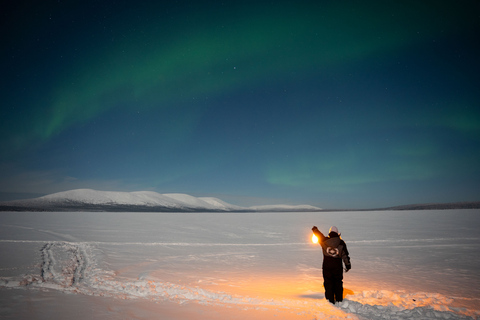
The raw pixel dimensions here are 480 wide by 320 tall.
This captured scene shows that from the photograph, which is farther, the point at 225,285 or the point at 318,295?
the point at 225,285

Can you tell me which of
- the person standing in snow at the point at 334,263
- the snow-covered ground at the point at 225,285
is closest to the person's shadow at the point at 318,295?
the snow-covered ground at the point at 225,285

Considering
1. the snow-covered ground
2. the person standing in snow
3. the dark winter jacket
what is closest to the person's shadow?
the snow-covered ground

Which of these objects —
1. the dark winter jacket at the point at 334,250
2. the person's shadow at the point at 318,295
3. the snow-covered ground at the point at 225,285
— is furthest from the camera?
the person's shadow at the point at 318,295

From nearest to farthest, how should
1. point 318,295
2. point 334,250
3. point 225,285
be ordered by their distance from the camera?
point 334,250 < point 318,295 < point 225,285

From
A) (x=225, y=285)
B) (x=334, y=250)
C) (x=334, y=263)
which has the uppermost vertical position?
(x=334, y=250)

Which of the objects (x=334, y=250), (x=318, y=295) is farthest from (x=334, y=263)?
(x=318, y=295)

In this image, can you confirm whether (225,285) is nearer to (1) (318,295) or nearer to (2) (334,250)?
(1) (318,295)

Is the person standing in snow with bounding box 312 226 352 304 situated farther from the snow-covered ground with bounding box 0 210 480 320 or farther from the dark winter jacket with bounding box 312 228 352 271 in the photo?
the snow-covered ground with bounding box 0 210 480 320

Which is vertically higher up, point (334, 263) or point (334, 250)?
point (334, 250)

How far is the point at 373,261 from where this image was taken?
11.9 meters

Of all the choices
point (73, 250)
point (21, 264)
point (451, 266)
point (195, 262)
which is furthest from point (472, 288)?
point (73, 250)

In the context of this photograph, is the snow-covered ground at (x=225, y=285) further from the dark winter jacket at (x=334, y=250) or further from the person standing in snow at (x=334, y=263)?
the dark winter jacket at (x=334, y=250)

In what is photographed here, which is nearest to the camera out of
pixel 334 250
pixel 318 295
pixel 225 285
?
pixel 334 250

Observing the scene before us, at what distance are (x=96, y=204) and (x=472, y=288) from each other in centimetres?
21380
